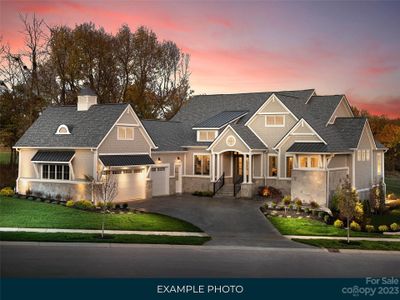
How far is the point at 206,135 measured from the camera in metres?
36.3

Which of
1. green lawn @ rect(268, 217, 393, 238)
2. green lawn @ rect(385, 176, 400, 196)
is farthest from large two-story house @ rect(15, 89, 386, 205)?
green lawn @ rect(385, 176, 400, 196)

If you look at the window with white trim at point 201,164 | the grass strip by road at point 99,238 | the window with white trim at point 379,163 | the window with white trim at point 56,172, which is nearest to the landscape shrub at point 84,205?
the window with white trim at point 56,172

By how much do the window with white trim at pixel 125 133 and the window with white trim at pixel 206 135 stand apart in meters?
6.42

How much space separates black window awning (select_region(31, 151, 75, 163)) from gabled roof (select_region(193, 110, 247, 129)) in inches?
396

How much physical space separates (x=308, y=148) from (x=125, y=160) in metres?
11.1

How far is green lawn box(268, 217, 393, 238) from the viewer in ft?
72.3

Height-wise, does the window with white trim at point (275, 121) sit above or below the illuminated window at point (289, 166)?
above

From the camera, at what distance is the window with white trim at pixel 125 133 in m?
30.8

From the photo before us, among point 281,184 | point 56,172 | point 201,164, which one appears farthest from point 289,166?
point 56,172

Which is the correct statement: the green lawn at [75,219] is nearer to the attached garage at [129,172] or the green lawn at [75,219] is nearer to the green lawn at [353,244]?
the attached garage at [129,172]

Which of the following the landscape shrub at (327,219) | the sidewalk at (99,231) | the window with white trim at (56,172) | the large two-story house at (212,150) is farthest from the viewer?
the window with white trim at (56,172)

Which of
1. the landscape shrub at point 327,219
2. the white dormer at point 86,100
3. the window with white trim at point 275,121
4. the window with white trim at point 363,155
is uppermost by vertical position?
the white dormer at point 86,100

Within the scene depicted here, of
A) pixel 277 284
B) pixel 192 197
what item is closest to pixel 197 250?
pixel 277 284

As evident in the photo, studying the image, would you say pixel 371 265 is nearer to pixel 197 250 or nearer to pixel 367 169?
pixel 197 250
